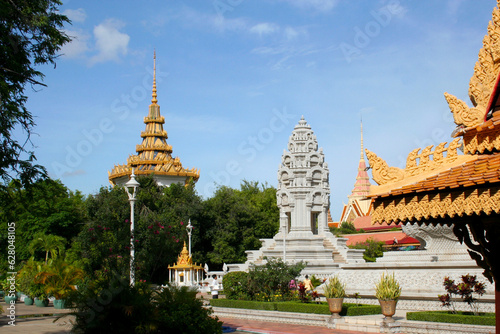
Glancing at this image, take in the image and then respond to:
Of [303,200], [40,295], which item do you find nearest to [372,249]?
[303,200]

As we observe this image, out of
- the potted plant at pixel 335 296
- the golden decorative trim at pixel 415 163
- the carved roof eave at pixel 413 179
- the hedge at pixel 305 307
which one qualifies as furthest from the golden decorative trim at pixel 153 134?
the carved roof eave at pixel 413 179

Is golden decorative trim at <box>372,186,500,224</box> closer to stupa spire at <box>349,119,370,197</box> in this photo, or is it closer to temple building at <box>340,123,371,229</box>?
temple building at <box>340,123,371,229</box>

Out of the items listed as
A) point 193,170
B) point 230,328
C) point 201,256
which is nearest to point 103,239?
point 230,328

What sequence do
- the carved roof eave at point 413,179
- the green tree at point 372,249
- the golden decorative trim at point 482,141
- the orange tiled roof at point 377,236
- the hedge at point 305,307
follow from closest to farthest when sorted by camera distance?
the golden decorative trim at point 482,141
the carved roof eave at point 413,179
the hedge at point 305,307
the green tree at point 372,249
the orange tiled roof at point 377,236

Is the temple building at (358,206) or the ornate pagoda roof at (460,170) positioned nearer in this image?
the ornate pagoda roof at (460,170)

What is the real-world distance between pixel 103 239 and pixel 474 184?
37.1 ft

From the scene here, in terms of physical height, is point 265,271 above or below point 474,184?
below

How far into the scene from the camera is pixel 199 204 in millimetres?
42281

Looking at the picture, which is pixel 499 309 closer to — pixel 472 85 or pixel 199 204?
pixel 472 85

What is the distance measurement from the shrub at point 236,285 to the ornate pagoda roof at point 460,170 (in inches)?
577

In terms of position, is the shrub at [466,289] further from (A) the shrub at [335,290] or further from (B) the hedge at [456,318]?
(A) the shrub at [335,290]

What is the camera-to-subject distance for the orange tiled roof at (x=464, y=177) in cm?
561

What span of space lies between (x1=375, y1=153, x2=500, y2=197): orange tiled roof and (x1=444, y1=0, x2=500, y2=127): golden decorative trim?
1.45 ft

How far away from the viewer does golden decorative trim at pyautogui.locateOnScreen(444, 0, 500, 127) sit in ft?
20.6
